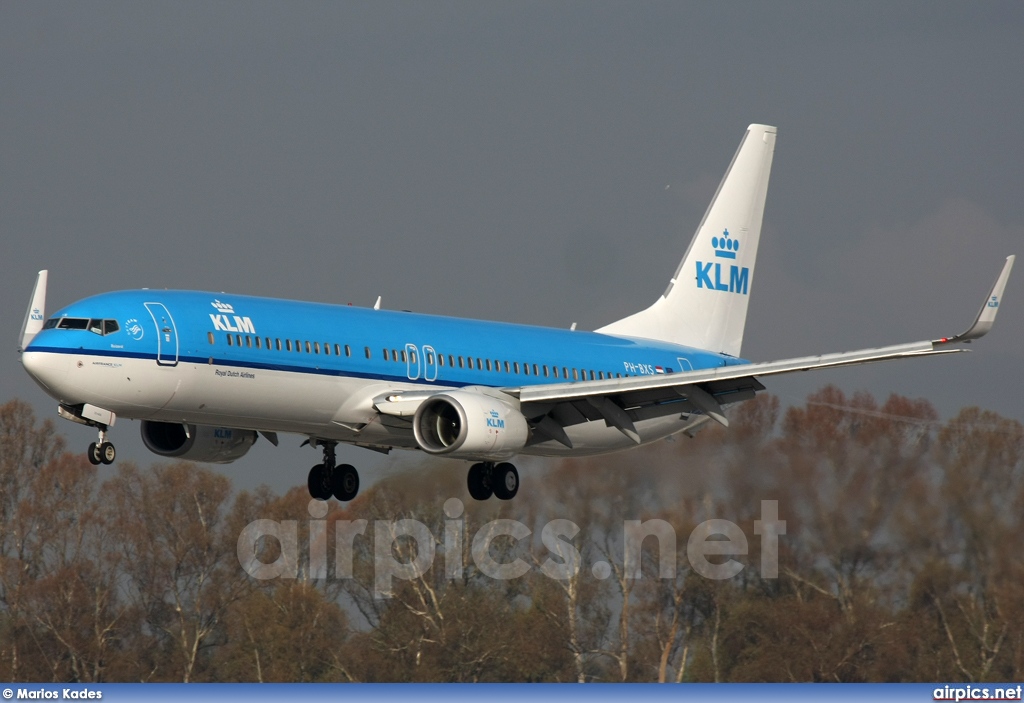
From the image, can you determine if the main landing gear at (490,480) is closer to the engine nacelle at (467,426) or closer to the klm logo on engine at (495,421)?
the engine nacelle at (467,426)

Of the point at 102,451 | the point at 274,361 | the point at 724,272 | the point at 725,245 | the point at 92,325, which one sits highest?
the point at 725,245

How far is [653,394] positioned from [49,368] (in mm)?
13509

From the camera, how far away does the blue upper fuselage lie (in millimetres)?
33938

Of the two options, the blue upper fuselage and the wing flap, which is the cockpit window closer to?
the blue upper fuselage

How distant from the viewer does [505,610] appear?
198 ft

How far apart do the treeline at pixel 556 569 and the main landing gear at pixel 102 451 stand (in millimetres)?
12859

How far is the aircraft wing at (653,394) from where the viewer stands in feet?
122

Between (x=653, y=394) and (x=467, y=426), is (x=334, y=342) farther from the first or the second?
(x=653, y=394)

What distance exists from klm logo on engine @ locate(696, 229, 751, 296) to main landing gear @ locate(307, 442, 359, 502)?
1168 cm

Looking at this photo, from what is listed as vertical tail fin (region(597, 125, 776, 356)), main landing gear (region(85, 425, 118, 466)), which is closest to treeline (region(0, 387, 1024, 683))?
vertical tail fin (region(597, 125, 776, 356))

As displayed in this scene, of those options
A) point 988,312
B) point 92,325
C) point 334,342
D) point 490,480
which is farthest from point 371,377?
point 988,312

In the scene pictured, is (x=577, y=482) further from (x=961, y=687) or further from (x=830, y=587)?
(x=961, y=687)

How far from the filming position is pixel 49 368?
109 feet

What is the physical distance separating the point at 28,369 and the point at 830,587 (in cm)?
2311
